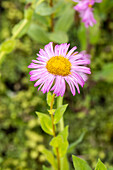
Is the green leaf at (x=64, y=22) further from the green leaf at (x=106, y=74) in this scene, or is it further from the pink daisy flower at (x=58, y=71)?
the pink daisy flower at (x=58, y=71)

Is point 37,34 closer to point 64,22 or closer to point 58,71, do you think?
point 64,22

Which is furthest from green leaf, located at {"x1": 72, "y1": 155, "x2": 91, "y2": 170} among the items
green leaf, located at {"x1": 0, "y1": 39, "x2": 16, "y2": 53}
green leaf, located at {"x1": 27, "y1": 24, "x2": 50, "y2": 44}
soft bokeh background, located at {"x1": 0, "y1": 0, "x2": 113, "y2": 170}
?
green leaf, located at {"x1": 27, "y1": 24, "x2": 50, "y2": 44}

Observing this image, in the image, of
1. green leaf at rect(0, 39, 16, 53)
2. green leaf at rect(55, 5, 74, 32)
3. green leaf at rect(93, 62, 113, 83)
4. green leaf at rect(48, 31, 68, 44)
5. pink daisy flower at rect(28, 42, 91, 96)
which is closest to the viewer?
pink daisy flower at rect(28, 42, 91, 96)

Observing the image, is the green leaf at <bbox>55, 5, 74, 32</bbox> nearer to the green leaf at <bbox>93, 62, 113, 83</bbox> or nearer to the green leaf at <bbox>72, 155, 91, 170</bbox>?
the green leaf at <bbox>93, 62, 113, 83</bbox>

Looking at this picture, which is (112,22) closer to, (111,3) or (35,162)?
(111,3)

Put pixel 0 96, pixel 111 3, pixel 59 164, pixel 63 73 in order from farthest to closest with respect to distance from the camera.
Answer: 1. pixel 111 3
2. pixel 0 96
3. pixel 59 164
4. pixel 63 73

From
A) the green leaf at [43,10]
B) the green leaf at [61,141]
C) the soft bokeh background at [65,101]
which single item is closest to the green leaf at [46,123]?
the green leaf at [61,141]

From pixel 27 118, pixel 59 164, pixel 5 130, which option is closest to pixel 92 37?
pixel 27 118
